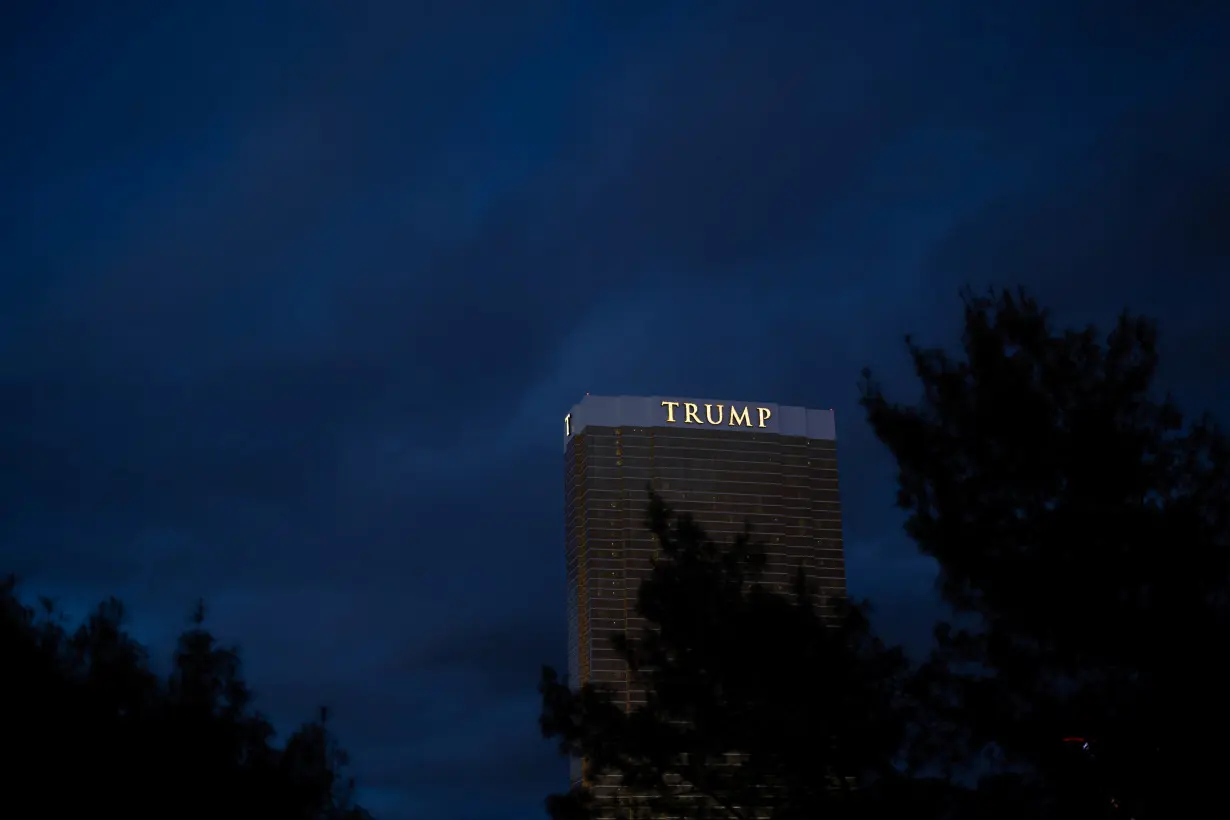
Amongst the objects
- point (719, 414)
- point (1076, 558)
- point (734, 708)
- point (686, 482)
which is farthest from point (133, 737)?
point (719, 414)

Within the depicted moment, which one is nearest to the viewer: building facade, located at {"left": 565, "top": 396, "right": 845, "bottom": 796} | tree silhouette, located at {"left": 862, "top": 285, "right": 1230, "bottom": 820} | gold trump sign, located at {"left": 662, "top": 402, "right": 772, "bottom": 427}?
tree silhouette, located at {"left": 862, "top": 285, "right": 1230, "bottom": 820}

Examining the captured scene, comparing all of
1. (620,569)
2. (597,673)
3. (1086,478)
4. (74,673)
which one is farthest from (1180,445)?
(620,569)

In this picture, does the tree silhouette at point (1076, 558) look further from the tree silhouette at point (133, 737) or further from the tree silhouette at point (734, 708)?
the tree silhouette at point (133, 737)

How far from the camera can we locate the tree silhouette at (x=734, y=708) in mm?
17703

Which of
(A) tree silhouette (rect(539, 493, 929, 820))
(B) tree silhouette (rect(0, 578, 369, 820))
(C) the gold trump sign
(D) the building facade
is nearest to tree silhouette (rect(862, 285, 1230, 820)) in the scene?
(A) tree silhouette (rect(539, 493, 929, 820))

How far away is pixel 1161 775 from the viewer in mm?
15609

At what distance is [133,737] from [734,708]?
859cm

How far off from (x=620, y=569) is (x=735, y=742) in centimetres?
14533

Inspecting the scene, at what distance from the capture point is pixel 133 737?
1916 cm

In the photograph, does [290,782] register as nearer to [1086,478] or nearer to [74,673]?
[74,673]

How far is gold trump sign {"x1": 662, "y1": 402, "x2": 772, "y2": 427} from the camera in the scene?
176 meters

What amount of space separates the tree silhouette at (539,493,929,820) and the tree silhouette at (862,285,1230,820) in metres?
1.46

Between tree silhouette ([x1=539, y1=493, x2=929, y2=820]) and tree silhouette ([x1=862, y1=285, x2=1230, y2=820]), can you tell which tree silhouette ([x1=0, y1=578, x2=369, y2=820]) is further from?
tree silhouette ([x1=862, y1=285, x2=1230, y2=820])

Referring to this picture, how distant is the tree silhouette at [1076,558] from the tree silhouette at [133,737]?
10979 millimetres
